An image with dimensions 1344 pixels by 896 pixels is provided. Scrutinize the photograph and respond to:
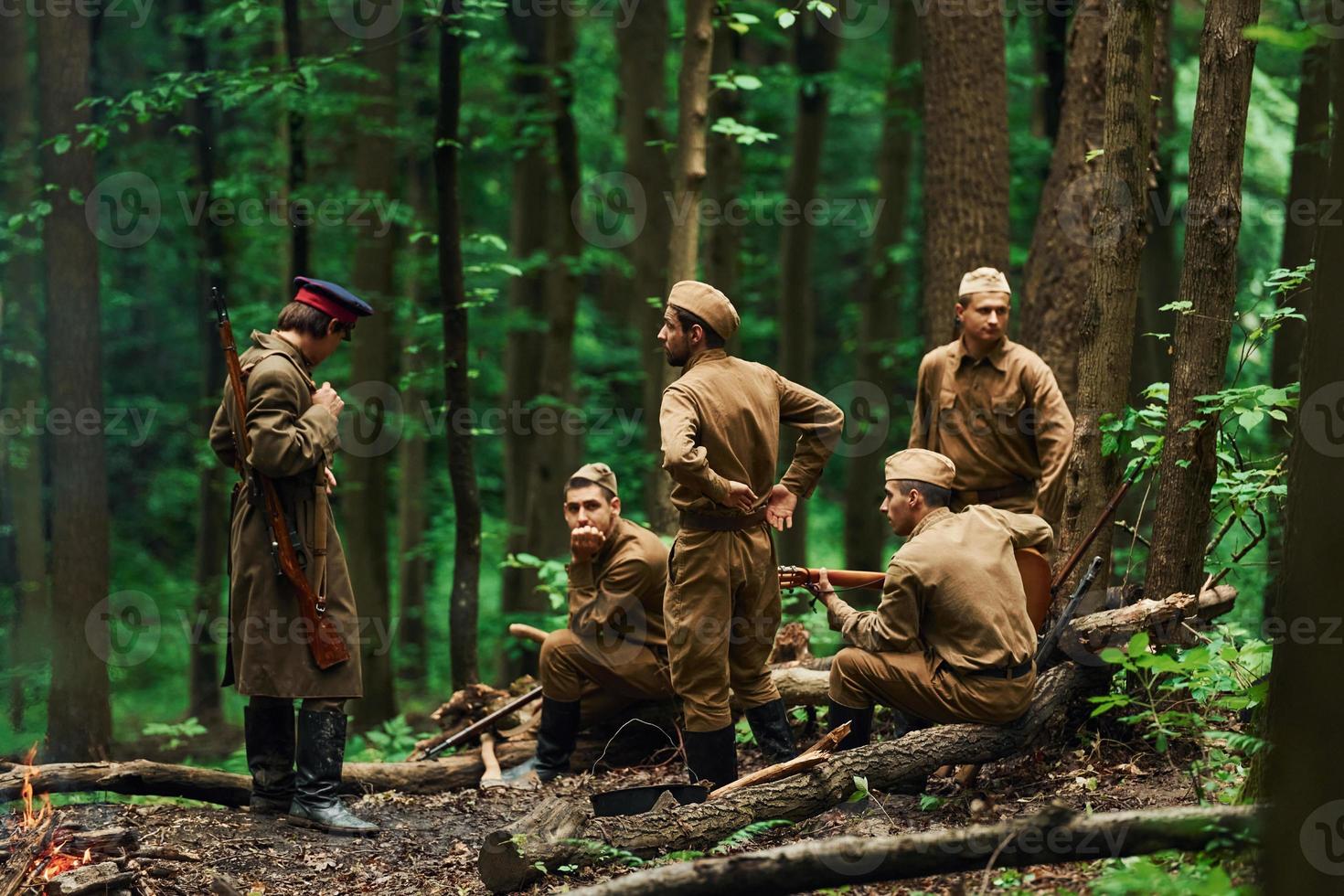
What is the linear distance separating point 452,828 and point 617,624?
1.37m

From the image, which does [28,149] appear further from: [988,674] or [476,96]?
[988,674]

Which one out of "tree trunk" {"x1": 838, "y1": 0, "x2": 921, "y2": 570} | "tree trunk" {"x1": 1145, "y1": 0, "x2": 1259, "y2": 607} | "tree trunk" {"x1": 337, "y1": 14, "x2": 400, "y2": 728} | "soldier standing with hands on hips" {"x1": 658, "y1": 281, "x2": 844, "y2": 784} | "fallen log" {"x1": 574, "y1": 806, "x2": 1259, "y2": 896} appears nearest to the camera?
"fallen log" {"x1": 574, "y1": 806, "x2": 1259, "y2": 896}

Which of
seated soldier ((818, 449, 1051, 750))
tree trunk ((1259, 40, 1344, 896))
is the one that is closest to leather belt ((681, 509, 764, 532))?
seated soldier ((818, 449, 1051, 750))

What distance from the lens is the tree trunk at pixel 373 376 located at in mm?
12547

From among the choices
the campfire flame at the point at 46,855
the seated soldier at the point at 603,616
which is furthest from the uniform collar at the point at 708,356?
the campfire flame at the point at 46,855

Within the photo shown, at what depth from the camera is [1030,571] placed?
6.12 meters

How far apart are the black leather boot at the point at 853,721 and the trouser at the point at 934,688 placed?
17 cm

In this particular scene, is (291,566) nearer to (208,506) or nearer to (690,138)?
(690,138)

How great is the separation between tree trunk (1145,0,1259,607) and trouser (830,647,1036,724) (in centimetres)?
131

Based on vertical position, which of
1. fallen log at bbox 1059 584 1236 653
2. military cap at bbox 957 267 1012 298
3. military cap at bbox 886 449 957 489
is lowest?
fallen log at bbox 1059 584 1236 653

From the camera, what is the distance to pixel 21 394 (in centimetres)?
1423

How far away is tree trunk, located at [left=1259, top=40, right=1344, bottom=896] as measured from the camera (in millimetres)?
3191

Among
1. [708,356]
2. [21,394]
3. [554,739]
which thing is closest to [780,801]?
[708,356]

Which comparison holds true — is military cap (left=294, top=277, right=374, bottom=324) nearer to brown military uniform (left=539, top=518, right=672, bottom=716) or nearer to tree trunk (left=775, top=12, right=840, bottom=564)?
brown military uniform (left=539, top=518, right=672, bottom=716)
